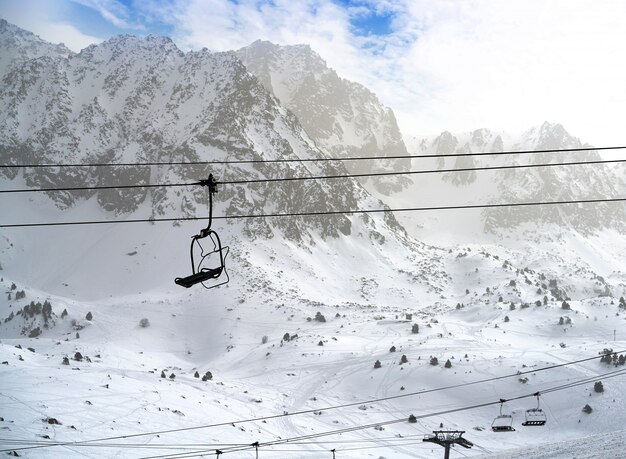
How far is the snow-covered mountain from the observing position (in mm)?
55312

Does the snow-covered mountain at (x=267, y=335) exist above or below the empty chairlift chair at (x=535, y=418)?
above

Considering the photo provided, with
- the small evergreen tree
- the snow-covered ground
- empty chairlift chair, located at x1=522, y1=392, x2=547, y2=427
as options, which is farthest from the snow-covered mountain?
empty chairlift chair, located at x1=522, y1=392, x2=547, y2=427

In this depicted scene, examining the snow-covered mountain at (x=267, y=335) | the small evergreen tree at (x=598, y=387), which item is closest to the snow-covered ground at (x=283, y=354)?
the snow-covered mountain at (x=267, y=335)

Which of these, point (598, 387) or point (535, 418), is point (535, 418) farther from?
point (598, 387)

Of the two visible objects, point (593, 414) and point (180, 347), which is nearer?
point (593, 414)

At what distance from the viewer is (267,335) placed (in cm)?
10994

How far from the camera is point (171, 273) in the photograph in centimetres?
14912

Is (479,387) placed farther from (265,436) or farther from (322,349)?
(265,436)

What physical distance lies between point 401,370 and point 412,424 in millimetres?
16190

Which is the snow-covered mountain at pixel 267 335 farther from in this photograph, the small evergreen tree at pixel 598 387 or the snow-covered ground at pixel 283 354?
the small evergreen tree at pixel 598 387

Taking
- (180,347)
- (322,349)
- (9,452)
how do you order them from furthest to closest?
(180,347), (322,349), (9,452)

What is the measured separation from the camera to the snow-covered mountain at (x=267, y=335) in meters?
55.3

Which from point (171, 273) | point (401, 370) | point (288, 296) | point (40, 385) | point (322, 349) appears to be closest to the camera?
point (40, 385)

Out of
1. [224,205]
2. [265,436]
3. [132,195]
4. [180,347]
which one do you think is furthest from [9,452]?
[132,195]
